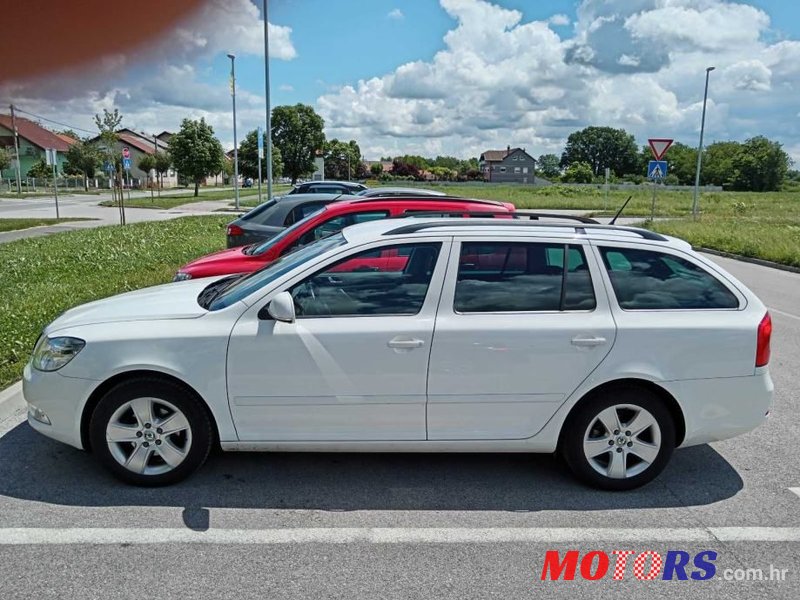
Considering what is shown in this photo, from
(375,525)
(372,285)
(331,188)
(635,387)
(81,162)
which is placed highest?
(81,162)

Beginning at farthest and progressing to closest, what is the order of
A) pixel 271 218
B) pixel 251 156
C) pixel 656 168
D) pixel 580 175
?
pixel 580 175 < pixel 251 156 < pixel 656 168 < pixel 271 218

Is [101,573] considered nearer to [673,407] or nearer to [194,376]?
[194,376]

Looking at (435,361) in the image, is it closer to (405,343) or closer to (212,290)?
(405,343)

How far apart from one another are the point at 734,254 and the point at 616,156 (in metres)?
125

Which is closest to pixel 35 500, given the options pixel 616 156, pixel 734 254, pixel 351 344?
pixel 351 344

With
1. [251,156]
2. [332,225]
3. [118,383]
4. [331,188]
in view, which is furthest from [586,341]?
[251,156]

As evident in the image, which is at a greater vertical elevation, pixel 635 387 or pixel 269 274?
pixel 269 274

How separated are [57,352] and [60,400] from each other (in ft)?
0.92

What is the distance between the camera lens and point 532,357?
11.6 ft

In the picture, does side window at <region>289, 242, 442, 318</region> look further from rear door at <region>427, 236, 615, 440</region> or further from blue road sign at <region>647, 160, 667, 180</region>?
blue road sign at <region>647, 160, 667, 180</region>

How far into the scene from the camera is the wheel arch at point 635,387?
11.9 ft

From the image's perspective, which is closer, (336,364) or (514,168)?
(336,364)

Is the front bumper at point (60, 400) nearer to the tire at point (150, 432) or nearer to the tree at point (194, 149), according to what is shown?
the tire at point (150, 432)

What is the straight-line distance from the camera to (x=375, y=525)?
3.33 meters
